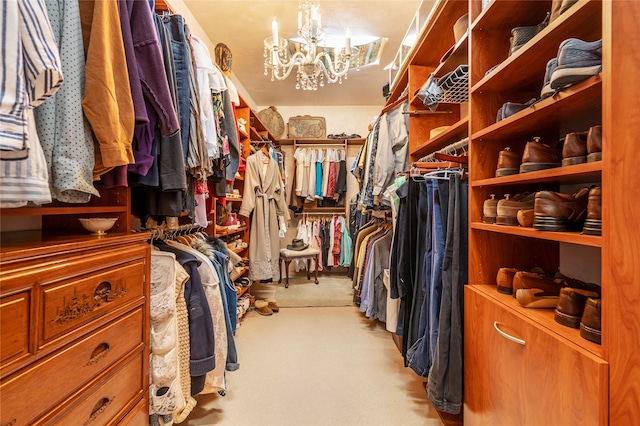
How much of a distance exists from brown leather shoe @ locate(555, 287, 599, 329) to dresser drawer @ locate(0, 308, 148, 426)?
1.27 metres

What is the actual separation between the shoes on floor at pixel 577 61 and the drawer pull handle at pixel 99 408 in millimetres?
1494

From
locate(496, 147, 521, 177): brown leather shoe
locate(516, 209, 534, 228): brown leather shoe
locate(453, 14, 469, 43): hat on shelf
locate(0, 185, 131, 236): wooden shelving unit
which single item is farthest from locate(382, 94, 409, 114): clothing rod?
locate(0, 185, 131, 236): wooden shelving unit

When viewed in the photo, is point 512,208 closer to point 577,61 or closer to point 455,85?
point 577,61

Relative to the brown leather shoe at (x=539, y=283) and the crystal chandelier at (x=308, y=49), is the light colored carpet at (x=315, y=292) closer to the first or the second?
the crystal chandelier at (x=308, y=49)

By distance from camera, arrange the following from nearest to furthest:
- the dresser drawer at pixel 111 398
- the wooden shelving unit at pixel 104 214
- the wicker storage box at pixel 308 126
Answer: the dresser drawer at pixel 111 398 → the wooden shelving unit at pixel 104 214 → the wicker storage box at pixel 308 126

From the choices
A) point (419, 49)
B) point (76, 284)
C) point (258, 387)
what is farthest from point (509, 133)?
point (258, 387)

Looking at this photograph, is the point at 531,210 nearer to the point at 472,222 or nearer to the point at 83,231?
the point at 472,222

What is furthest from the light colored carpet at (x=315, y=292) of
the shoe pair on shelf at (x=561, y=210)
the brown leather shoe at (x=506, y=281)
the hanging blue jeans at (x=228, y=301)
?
the shoe pair on shelf at (x=561, y=210)

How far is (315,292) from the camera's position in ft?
11.6

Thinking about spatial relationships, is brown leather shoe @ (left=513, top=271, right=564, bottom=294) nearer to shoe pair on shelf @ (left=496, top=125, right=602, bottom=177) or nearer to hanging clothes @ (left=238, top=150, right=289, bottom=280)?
shoe pair on shelf @ (left=496, top=125, right=602, bottom=177)

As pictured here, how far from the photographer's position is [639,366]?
0.63m

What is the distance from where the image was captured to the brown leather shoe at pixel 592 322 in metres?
0.68

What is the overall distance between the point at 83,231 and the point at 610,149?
156 centimetres

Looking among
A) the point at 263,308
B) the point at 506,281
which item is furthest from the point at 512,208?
the point at 263,308
